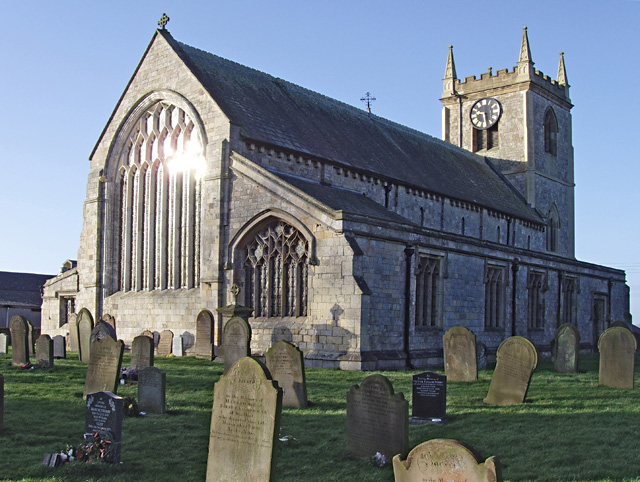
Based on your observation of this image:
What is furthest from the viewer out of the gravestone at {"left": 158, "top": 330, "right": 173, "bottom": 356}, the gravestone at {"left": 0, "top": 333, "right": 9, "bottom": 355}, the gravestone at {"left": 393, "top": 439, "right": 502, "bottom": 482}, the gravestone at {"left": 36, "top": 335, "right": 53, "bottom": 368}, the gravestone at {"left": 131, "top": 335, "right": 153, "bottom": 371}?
the gravestone at {"left": 0, "top": 333, "right": 9, "bottom": 355}

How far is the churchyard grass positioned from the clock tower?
86.8 feet

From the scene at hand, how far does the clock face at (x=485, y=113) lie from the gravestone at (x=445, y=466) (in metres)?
38.2

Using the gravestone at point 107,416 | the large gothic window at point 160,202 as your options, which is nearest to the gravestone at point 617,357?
the gravestone at point 107,416

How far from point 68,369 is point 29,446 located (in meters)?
8.09

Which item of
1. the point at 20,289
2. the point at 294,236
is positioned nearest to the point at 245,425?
the point at 294,236

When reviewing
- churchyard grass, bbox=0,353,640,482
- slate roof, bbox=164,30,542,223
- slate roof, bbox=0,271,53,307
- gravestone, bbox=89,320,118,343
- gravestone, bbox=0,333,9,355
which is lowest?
churchyard grass, bbox=0,353,640,482

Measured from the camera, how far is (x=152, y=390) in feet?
38.4

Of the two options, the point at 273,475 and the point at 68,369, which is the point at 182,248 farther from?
the point at 273,475

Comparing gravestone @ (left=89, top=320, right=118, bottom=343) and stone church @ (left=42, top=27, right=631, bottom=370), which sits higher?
stone church @ (left=42, top=27, right=631, bottom=370)

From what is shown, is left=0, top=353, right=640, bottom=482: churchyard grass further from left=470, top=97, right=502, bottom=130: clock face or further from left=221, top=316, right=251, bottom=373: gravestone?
left=470, top=97, right=502, bottom=130: clock face

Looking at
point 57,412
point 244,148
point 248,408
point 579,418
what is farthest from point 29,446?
point 244,148

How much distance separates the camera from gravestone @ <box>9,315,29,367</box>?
17797 millimetres

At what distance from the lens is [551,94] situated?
1692 inches

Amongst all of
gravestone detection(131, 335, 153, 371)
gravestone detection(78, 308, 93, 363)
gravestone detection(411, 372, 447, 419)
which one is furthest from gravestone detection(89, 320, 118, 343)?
gravestone detection(411, 372, 447, 419)
